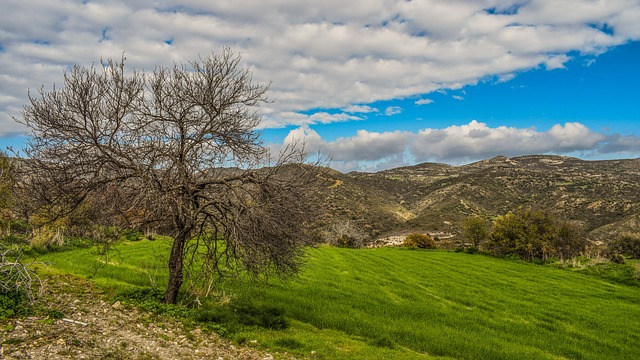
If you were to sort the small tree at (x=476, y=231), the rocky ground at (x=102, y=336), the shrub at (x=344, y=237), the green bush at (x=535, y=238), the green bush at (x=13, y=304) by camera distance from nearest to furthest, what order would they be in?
the rocky ground at (x=102, y=336)
the green bush at (x=13, y=304)
the green bush at (x=535, y=238)
the small tree at (x=476, y=231)
the shrub at (x=344, y=237)

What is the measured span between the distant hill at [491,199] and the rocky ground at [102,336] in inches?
1671

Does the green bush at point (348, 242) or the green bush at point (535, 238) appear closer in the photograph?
the green bush at point (535, 238)

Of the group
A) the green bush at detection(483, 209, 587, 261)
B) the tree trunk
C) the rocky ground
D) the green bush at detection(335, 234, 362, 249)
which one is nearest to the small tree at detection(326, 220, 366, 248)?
the green bush at detection(335, 234, 362, 249)

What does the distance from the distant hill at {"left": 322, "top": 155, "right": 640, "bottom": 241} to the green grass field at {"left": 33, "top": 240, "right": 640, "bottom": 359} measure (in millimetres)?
29677

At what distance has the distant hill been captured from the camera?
70.8 m

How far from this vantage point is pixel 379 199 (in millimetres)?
99625

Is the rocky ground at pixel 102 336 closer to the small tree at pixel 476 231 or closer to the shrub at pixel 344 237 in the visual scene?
the small tree at pixel 476 231

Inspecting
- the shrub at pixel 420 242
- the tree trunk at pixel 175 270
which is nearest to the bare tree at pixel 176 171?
the tree trunk at pixel 175 270

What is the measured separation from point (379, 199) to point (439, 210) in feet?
52.9

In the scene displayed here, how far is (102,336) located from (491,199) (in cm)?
9837

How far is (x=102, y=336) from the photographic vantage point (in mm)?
9734

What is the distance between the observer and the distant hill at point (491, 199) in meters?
70.8

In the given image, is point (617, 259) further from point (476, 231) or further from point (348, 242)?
point (348, 242)

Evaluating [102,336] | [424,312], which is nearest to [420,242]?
[424,312]
